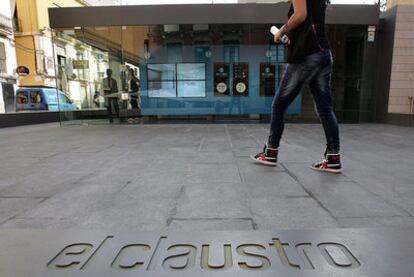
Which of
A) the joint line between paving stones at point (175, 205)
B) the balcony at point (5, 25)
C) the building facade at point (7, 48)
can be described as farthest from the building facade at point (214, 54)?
the balcony at point (5, 25)

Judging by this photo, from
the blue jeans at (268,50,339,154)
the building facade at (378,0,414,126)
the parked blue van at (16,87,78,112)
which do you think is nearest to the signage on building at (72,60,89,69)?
the parked blue van at (16,87,78,112)

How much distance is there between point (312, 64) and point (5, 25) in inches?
880

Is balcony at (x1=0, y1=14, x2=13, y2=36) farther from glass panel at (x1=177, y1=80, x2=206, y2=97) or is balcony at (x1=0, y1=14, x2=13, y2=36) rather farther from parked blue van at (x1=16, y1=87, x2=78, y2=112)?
glass panel at (x1=177, y1=80, x2=206, y2=97)

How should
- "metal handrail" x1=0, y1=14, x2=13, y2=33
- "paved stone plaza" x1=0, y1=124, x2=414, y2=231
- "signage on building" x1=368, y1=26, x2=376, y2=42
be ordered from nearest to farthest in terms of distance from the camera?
"paved stone plaza" x1=0, y1=124, x2=414, y2=231
"signage on building" x1=368, y1=26, x2=376, y2=42
"metal handrail" x1=0, y1=14, x2=13, y2=33

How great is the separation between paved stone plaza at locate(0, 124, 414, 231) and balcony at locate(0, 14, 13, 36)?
19.3 meters

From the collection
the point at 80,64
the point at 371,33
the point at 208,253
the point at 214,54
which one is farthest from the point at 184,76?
the point at 208,253

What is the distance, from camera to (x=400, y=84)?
27.2 feet

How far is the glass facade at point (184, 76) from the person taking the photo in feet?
29.4

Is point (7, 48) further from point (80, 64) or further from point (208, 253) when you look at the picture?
point (208, 253)

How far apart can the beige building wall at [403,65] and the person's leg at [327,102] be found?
267 inches

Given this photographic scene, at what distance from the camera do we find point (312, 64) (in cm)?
287

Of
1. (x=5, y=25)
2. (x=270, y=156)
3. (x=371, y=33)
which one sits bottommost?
(x=270, y=156)

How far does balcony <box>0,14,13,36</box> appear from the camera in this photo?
18520mm

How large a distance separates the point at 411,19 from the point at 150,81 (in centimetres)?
778
